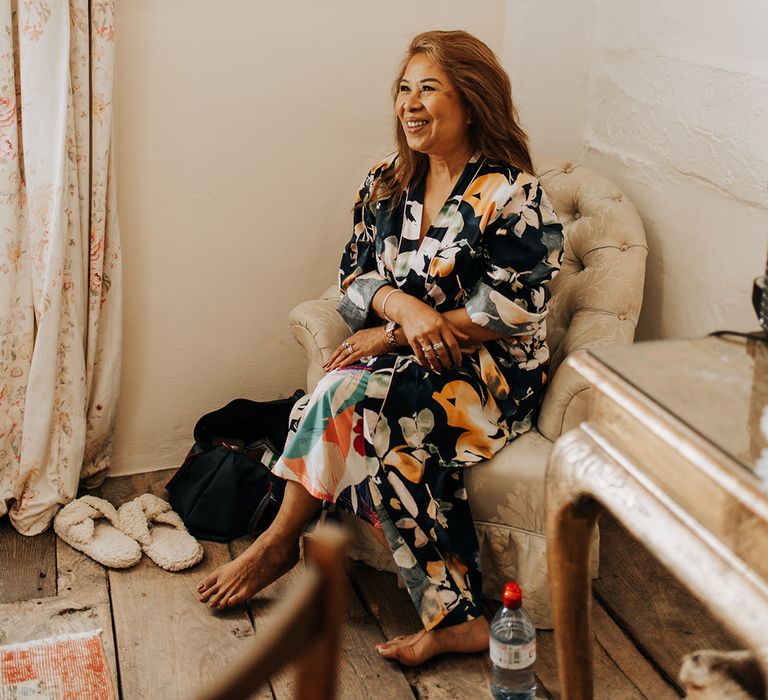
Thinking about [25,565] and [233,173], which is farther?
[233,173]

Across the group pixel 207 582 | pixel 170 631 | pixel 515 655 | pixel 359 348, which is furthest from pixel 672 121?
pixel 170 631

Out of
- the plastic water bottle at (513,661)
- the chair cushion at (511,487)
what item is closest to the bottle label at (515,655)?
the plastic water bottle at (513,661)

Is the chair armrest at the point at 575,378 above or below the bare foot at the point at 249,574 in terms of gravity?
above

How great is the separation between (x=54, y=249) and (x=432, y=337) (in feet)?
3.00

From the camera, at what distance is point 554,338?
2365mm

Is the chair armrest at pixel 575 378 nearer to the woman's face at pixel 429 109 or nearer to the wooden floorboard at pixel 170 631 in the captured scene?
the woman's face at pixel 429 109

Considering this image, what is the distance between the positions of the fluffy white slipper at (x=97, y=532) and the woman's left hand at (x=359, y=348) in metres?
0.63

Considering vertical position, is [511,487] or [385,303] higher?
[385,303]

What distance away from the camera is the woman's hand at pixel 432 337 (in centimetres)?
205

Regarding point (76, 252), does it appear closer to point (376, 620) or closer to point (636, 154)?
point (376, 620)

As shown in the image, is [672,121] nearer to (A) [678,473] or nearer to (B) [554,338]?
(B) [554,338]

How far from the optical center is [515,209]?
2.09m

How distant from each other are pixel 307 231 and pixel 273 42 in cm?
50

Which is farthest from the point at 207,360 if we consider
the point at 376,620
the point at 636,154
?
the point at 636,154
